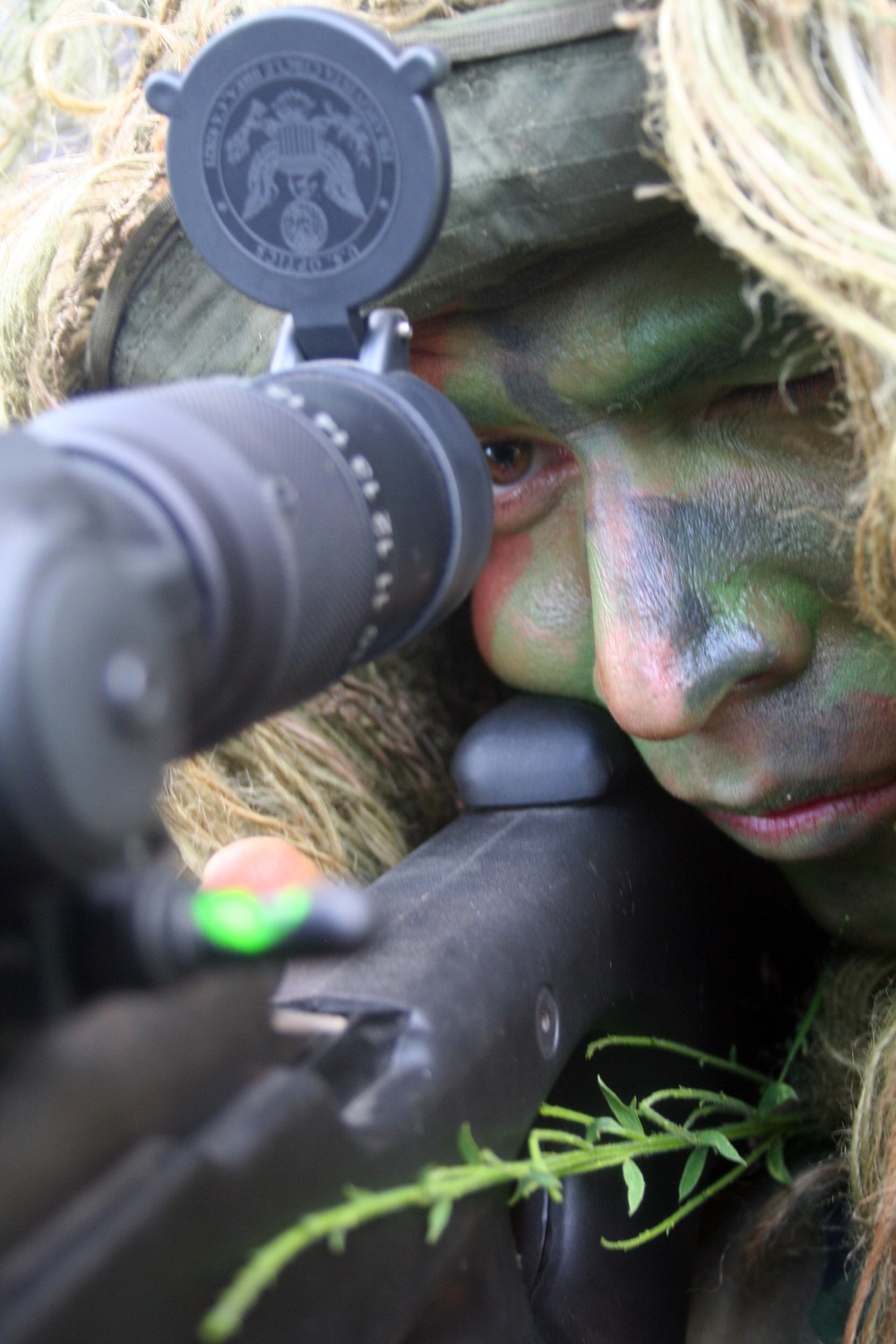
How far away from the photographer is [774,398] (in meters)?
0.55

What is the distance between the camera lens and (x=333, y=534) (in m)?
0.38

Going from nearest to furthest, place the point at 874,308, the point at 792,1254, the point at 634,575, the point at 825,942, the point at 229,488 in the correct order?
the point at 229,488 → the point at 874,308 → the point at 634,575 → the point at 792,1254 → the point at 825,942

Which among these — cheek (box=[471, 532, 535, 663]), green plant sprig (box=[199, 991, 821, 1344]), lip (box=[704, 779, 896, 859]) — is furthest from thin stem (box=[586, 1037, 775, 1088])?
cheek (box=[471, 532, 535, 663])

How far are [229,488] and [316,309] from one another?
210mm

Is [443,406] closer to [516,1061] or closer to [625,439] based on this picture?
[625,439]

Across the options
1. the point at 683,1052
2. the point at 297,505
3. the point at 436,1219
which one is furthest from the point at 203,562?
the point at 683,1052

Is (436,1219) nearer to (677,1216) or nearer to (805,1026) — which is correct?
(677,1216)

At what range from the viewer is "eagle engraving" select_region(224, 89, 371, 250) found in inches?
18.4

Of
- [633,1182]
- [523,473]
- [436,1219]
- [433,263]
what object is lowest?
[633,1182]

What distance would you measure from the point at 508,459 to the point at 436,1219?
0.37 metres

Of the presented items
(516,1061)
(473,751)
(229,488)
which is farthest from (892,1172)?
(229,488)

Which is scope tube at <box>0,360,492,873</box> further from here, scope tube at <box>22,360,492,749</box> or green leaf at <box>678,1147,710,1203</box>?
green leaf at <box>678,1147,710,1203</box>

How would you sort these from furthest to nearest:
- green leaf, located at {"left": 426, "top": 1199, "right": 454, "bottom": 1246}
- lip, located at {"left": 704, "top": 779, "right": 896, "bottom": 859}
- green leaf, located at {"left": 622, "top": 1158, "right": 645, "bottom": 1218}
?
lip, located at {"left": 704, "top": 779, "right": 896, "bottom": 859} < green leaf, located at {"left": 622, "top": 1158, "right": 645, "bottom": 1218} < green leaf, located at {"left": 426, "top": 1199, "right": 454, "bottom": 1246}

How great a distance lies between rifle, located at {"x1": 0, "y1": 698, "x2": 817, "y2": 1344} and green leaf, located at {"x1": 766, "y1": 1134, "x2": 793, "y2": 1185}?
2.2 inches
